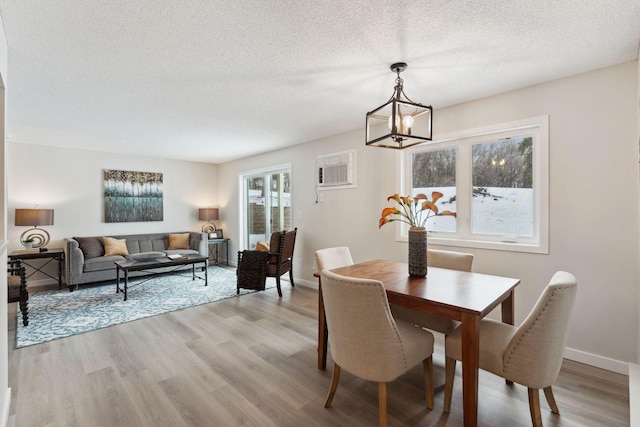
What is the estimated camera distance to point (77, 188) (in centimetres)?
525

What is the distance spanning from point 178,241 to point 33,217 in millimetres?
2118

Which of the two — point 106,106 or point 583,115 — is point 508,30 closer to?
point 583,115

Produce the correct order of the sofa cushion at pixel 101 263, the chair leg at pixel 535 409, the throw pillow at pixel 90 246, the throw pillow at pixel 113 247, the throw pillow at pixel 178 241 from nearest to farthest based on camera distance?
the chair leg at pixel 535 409 < the sofa cushion at pixel 101 263 < the throw pillow at pixel 90 246 < the throw pillow at pixel 113 247 < the throw pillow at pixel 178 241

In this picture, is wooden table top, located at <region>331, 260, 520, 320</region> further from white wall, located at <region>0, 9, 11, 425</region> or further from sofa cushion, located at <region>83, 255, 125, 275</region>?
sofa cushion, located at <region>83, 255, 125, 275</region>

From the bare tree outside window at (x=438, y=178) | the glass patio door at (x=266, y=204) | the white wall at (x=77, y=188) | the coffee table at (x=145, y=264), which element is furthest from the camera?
the glass patio door at (x=266, y=204)

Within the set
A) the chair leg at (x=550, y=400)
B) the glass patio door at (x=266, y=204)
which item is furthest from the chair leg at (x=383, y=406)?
the glass patio door at (x=266, y=204)

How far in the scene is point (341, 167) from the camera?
4.29 metres

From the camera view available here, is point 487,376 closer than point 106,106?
Yes

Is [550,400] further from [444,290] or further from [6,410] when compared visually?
→ [6,410]

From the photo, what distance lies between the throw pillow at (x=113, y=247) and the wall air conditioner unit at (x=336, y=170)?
3586 millimetres

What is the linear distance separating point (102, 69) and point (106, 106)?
3.21 feet

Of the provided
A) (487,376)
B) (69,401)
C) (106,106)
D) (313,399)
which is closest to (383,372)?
(313,399)

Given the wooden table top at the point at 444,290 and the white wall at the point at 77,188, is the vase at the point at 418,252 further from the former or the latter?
the white wall at the point at 77,188

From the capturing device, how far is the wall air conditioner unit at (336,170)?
4176 mm
